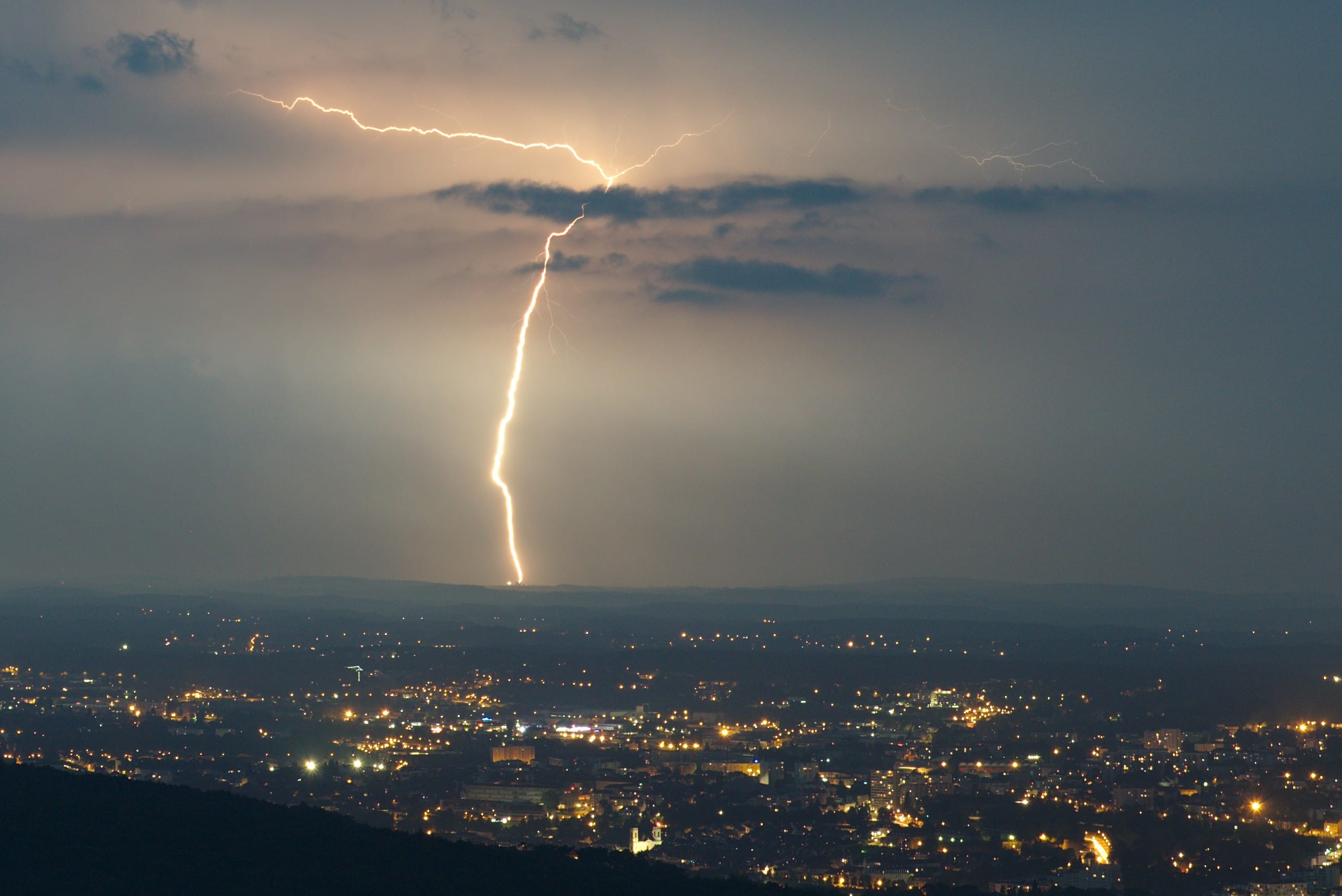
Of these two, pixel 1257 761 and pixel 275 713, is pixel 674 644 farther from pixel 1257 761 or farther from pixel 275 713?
pixel 1257 761

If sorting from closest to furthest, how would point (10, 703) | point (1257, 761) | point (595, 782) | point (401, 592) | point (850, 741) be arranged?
1. point (595, 782)
2. point (1257, 761)
3. point (850, 741)
4. point (10, 703)
5. point (401, 592)

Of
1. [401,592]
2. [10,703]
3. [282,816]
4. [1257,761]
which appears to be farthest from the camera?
[401,592]

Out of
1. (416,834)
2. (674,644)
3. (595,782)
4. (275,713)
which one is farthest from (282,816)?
(674,644)

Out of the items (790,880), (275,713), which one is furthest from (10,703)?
(790,880)

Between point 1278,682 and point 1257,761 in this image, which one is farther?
point 1278,682

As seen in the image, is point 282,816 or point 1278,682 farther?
point 1278,682

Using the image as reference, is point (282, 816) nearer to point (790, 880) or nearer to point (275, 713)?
point (790, 880)
